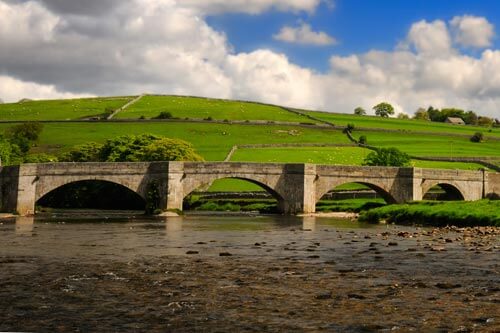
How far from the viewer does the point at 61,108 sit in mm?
157625

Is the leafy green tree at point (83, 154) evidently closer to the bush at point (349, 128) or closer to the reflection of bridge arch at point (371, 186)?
the reflection of bridge arch at point (371, 186)

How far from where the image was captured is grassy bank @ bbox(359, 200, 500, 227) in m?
45.9

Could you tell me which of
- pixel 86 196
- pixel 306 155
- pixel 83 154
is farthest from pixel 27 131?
pixel 306 155

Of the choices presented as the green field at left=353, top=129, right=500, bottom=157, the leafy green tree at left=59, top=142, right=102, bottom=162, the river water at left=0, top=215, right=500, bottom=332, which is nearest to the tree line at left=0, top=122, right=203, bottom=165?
the leafy green tree at left=59, top=142, right=102, bottom=162

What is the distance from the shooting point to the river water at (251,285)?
1485 cm

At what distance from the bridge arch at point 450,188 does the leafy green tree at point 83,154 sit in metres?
51.1

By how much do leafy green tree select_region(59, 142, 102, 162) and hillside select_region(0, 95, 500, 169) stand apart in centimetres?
1076

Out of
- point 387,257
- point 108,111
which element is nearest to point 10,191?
point 387,257

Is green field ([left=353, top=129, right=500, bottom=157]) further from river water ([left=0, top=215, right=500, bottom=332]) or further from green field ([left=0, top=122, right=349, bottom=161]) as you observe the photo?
river water ([left=0, top=215, right=500, bottom=332])

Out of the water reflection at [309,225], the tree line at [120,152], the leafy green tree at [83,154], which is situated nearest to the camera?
the water reflection at [309,225]

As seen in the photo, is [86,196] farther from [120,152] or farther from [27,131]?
[27,131]

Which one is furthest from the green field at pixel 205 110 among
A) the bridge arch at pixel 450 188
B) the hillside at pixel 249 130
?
the bridge arch at pixel 450 188

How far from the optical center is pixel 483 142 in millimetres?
134250

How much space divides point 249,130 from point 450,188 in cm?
5402
